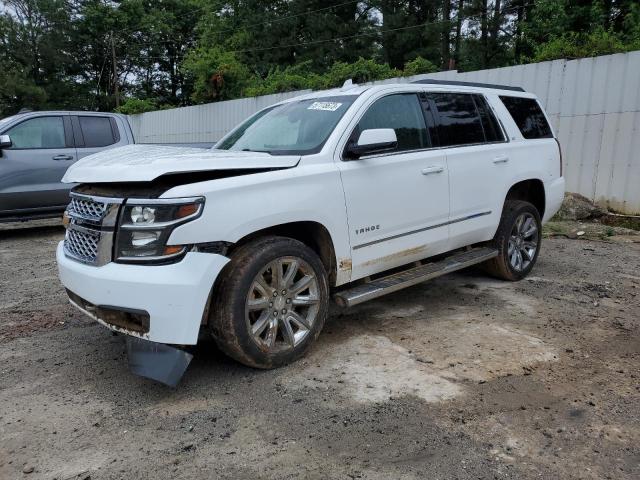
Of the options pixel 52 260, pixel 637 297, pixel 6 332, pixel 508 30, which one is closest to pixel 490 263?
pixel 637 297

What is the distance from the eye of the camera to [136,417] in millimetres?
2967

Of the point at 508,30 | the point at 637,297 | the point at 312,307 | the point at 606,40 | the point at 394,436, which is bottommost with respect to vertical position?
the point at 637,297

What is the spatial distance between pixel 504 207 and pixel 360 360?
2.60 meters

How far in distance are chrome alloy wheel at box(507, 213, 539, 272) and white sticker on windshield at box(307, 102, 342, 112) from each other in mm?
2353

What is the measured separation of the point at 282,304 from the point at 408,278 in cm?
121

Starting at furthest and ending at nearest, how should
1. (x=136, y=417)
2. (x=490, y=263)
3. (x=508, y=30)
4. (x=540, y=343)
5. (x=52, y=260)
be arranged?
(x=508, y=30) → (x=52, y=260) → (x=490, y=263) → (x=540, y=343) → (x=136, y=417)

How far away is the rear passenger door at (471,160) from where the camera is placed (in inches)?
180

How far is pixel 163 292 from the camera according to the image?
2924mm

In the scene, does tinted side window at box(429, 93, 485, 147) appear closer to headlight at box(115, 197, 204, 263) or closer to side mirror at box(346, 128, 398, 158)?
side mirror at box(346, 128, 398, 158)

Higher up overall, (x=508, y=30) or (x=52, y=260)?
(x=508, y=30)

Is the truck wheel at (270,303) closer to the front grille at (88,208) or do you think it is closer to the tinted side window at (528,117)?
the front grille at (88,208)

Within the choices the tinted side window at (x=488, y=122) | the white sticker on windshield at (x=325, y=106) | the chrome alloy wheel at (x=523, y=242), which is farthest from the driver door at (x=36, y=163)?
the chrome alloy wheel at (x=523, y=242)

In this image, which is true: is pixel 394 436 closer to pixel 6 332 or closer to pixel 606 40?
pixel 6 332

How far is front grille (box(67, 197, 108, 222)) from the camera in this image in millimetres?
3176
